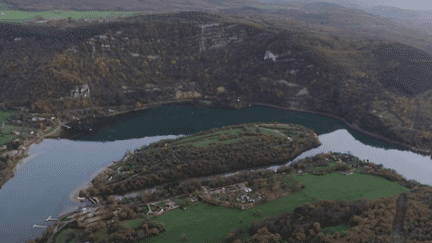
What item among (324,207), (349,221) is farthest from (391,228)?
(324,207)

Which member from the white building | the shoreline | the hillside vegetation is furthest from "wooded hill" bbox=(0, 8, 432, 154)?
the shoreline

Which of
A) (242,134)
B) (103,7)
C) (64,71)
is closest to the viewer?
(242,134)

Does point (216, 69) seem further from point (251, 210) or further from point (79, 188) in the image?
point (251, 210)

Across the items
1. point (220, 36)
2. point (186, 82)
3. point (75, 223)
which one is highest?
point (220, 36)

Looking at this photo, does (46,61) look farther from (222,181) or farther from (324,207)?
(324,207)

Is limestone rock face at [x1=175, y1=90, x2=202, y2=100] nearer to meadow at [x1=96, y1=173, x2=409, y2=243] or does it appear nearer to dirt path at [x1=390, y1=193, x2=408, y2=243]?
meadow at [x1=96, y1=173, x2=409, y2=243]

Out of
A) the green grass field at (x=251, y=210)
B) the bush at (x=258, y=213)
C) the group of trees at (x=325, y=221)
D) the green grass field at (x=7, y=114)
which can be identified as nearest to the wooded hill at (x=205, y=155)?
the green grass field at (x=251, y=210)
